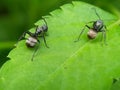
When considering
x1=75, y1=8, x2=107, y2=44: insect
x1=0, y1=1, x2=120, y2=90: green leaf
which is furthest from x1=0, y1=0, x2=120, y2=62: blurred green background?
x1=0, y1=1, x2=120, y2=90: green leaf

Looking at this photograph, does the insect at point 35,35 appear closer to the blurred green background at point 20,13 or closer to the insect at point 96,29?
the insect at point 96,29

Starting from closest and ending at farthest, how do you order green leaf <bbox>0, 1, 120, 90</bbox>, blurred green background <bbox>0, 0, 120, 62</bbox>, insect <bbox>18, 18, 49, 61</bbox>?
green leaf <bbox>0, 1, 120, 90</bbox>
insect <bbox>18, 18, 49, 61</bbox>
blurred green background <bbox>0, 0, 120, 62</bbox>

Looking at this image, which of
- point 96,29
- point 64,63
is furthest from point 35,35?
point 96,29

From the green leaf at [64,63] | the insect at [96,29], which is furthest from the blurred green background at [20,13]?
the green leaf at [64,63]

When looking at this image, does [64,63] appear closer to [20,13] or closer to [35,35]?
[35,35]

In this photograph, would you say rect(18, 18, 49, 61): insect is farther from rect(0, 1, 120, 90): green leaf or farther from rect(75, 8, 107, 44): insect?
rect(75, 8, 107, 44): insect
